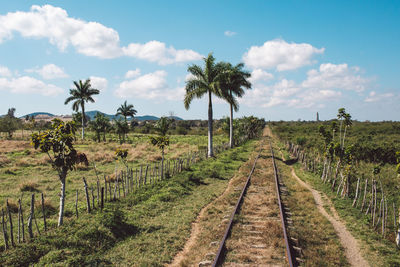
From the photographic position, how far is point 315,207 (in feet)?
38.9

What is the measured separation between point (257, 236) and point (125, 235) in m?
4.58

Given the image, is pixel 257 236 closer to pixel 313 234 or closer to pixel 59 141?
pixel 313 234

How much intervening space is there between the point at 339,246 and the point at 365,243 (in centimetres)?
113

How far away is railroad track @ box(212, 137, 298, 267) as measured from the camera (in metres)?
6.82

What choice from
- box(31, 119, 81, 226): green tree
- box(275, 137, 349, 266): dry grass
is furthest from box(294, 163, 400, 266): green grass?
box(31, 119, 81, 226): green tree

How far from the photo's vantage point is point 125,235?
28.7 feet

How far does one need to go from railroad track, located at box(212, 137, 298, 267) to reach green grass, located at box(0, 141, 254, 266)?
64.6 inches

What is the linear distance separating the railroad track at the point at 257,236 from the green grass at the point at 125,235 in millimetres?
1641

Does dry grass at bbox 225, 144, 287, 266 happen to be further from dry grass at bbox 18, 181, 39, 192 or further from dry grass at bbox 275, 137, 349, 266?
dry grass at bbox 18, 181, 39, 192

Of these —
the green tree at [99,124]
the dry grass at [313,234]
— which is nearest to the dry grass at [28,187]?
the dry grass at [313,234]

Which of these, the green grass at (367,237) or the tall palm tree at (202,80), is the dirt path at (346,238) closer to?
the green grass at (367,237)

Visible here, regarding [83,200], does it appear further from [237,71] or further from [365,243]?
[237,71]

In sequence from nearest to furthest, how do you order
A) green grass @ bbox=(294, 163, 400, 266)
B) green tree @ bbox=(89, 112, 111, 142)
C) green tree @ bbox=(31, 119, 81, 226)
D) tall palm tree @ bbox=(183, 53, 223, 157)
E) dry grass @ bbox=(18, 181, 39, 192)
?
green grass @ bbox=(294, 163, 400, 266) → green tree @ bbox=(31, 119, 81, 226) → dry grass @ bbox=(18, 181, 39, 192) → tall palm tree @ bbox=(183, 53, 223, 157) → green tree @ bbox=(89, 112, 111, 142)

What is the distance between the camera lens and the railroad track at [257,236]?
682 centimetres
